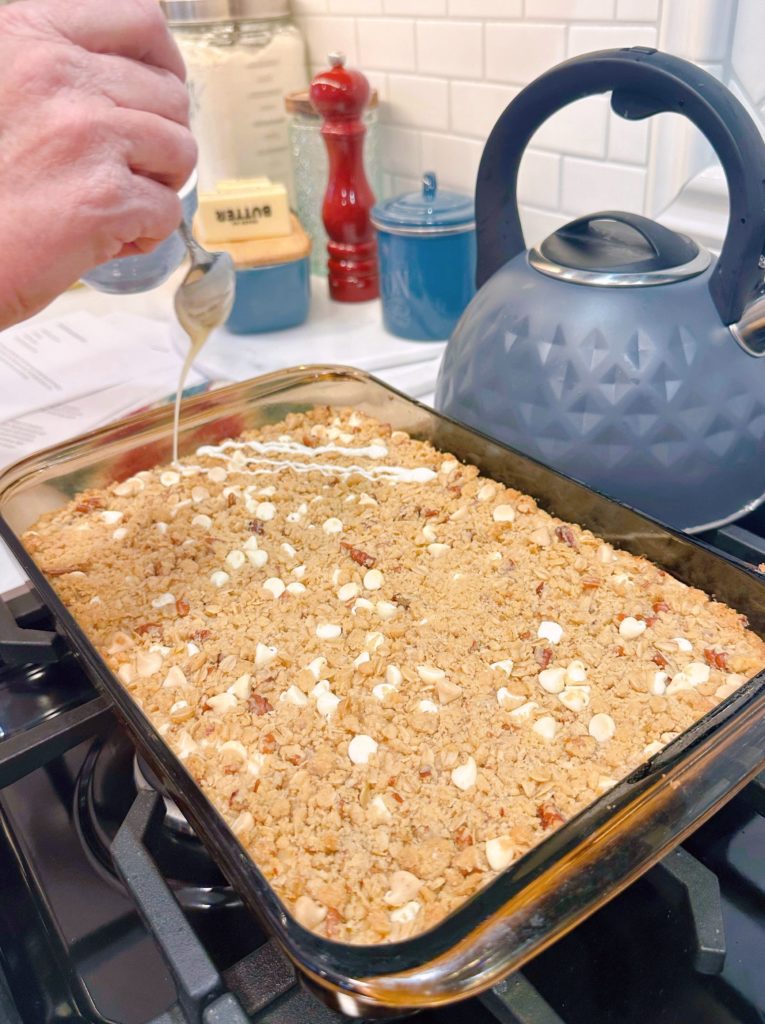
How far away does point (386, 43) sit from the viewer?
50.7 inches

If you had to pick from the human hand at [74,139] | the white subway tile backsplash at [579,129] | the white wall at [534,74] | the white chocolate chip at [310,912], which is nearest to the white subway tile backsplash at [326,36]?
the white wall at [534,74]

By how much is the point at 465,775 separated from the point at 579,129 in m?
0.87

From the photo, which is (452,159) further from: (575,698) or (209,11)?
(575,698)

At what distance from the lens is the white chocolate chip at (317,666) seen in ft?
1.81

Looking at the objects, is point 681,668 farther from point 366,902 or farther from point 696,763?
point 366,902

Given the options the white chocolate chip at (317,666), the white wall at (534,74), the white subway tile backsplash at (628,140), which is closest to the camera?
the white chocolate chip at (317,666)

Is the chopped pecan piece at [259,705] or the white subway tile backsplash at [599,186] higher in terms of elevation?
the white subway tile backsplash at [599,186]

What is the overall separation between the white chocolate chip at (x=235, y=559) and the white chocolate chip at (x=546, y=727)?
274 mm

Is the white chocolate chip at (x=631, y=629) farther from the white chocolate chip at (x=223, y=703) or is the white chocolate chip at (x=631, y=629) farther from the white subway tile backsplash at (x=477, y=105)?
the white subway tile backsplash at (x=477, y=105)

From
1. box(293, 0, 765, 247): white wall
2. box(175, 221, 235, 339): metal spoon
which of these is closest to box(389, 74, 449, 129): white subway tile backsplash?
box(293, 0, 765, 247): white wall

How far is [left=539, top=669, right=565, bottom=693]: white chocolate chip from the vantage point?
1.73 feet

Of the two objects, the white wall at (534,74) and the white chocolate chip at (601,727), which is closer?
the white chocolate chip at (601,727)

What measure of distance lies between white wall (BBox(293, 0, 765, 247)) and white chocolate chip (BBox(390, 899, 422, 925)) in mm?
843

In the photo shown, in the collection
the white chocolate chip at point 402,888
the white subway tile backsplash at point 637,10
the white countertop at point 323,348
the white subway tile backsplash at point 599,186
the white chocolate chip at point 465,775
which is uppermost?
the white subway tile backsplash at point 637,10
